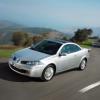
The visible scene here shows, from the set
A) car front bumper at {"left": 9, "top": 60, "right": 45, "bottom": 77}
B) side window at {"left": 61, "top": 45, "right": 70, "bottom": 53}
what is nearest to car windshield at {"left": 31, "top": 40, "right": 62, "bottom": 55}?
side window at {"left": 61, "top": 45, "right": 70, "bottom": 53}

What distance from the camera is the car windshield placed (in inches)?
428

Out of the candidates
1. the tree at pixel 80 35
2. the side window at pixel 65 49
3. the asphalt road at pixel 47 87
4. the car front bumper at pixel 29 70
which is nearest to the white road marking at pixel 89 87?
the asphalt road at pixel 47 87

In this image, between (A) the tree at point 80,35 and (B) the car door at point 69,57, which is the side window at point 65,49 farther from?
(A) the tree at point 80,35

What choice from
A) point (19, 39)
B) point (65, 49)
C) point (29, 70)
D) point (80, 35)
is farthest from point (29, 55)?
point (80, 35)

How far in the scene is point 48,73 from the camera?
→ 1006 cm

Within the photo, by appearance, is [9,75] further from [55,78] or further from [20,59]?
[55,78]

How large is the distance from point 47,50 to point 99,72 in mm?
3045

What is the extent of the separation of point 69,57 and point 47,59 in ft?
5.01

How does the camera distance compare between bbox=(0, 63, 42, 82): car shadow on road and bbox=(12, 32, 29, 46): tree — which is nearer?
bbox=(0, 63, 42, 82): car shadow on road

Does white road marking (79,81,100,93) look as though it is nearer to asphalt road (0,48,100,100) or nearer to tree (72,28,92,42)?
asphalt road (0,48,100,100)

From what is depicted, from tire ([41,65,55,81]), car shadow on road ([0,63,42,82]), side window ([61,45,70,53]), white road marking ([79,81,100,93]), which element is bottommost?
white road marking ([79,81,100,93])

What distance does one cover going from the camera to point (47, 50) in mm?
11023

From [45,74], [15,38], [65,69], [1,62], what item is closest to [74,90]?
[45,74]

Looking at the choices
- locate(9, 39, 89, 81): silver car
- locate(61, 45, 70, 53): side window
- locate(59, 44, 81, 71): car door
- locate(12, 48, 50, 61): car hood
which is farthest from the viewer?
locate(61, 45, 70, 53): side window
